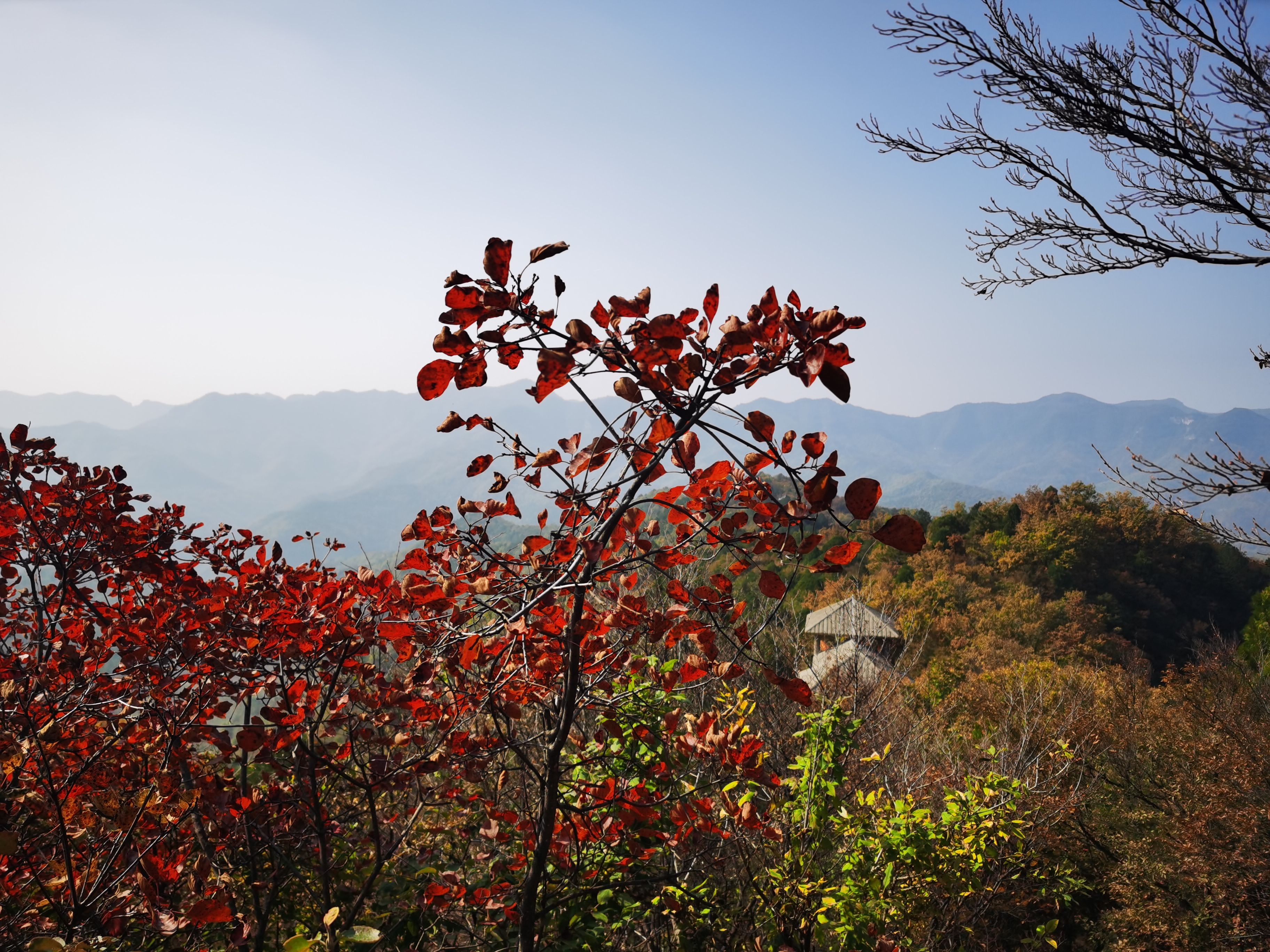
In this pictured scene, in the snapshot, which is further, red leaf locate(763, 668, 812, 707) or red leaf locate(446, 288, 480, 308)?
red leaf locate(763, 668, 812, 707)

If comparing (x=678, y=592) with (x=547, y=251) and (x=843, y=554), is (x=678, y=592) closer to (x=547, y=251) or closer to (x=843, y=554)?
(x=843, y=554)

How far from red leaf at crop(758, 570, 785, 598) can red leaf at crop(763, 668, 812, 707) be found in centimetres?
23

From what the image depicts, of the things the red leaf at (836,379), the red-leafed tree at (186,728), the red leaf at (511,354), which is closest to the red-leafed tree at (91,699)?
the red-leafed tree at (186,728)

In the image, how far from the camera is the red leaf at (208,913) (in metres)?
1.27

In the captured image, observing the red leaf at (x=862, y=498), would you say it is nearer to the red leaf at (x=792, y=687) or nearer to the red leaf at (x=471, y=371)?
the red leaf at (x=792, y=687)

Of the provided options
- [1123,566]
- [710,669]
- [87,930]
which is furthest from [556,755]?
[1123,566]

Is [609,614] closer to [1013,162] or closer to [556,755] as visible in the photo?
[556,755]

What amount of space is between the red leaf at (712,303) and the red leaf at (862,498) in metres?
0.47

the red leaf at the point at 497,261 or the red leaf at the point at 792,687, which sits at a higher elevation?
the red leaf at the point at 497,261

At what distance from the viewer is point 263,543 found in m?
3.35

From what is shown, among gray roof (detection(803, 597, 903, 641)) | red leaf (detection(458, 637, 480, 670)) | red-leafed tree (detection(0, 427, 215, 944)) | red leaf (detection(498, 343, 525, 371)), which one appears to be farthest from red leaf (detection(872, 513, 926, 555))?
gray roof (detection(803, 597, 903, 641))

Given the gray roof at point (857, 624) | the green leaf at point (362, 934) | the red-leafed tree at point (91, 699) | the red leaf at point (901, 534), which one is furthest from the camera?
the gray roof at point (857, 624)

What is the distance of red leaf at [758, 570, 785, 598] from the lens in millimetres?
1329

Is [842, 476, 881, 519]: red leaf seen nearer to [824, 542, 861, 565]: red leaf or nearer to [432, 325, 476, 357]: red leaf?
[824, 542, 861, 565]: red leaf
